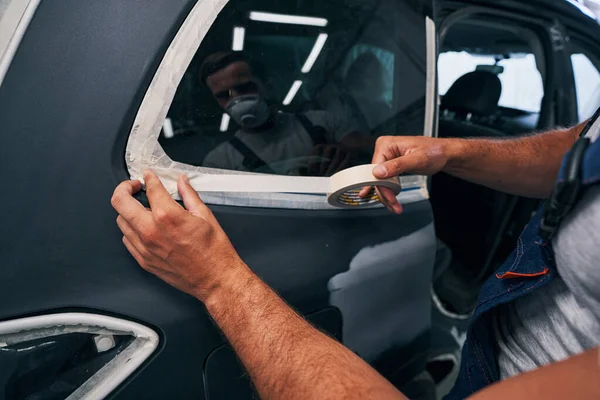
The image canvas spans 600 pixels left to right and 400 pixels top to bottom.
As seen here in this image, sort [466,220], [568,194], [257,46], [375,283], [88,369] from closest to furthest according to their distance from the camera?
[568,194] < [88,369] < [257,46] < [375,283] < [466,220]

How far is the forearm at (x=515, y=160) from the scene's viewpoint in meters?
1.17

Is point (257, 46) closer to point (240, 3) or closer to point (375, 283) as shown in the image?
point (240, 3)

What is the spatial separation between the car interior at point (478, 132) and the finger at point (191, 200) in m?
1.69

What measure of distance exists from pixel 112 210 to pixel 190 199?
0.14 meters

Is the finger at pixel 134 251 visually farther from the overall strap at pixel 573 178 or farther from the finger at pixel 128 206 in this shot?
the overall strap at pixel 573 178

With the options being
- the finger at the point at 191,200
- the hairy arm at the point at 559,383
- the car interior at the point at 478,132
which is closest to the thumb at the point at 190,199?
the finger at the point at 191,200

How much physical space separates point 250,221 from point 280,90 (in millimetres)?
317

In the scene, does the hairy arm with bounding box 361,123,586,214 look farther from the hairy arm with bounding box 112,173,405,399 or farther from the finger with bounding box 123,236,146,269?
the finger with bounding box 123,236,146,269

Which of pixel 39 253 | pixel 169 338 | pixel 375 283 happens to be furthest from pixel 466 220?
pixel 39 253

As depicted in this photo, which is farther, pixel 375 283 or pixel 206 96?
pixel 375 283

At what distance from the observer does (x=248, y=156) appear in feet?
3.22

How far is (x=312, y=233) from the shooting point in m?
1.04

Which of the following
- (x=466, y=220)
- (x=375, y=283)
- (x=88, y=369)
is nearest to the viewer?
(x=88, y=369)

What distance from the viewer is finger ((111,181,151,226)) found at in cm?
75
